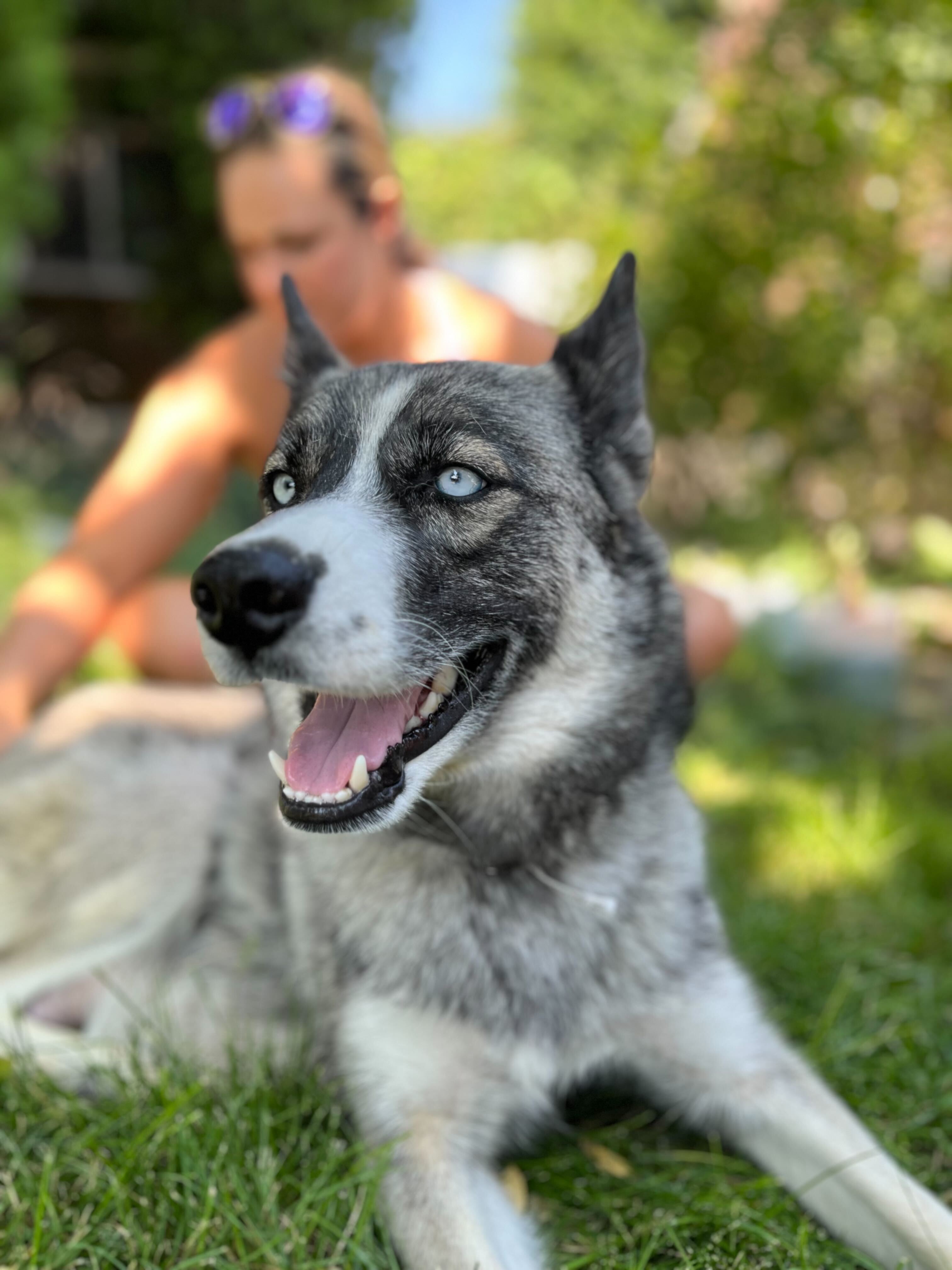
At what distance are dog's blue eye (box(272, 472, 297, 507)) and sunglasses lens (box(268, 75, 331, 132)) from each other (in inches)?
64.8

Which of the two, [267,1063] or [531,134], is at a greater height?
[531,134]

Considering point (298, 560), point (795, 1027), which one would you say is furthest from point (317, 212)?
point (795, 1027)

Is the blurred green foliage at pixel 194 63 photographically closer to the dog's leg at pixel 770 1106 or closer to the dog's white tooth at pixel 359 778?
the dog's white tooth at pixel 359 778

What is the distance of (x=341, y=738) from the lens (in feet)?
5.15

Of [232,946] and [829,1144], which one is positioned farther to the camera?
[232,946]

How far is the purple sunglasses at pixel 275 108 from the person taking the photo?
296 centimetres

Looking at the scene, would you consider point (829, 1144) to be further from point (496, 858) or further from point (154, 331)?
point (154, 331)

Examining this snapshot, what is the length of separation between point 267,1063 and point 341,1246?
45 cm

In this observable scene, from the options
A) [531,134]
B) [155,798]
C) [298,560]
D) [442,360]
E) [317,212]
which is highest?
[531,134]

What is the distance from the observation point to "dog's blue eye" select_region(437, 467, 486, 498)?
1611mm

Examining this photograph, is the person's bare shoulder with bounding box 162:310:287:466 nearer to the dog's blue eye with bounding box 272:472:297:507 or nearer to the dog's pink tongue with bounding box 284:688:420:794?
the dog's blue eye with bounding box 272:472:297:507

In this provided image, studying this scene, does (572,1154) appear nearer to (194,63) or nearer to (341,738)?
(341,738)

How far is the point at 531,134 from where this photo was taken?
72.3ft

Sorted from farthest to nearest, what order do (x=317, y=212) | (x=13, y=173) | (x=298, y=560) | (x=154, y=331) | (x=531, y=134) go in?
1. (x=531, y=134)
2. (x=154, y=331)
3. (x=13, y=173)
4. (x=317, y=212)
5. (x=298, y=560)
